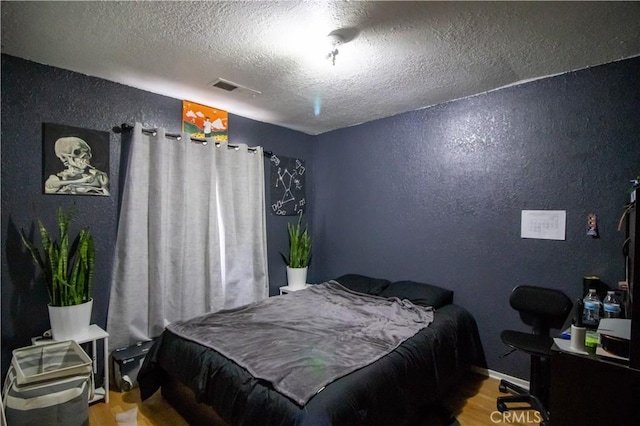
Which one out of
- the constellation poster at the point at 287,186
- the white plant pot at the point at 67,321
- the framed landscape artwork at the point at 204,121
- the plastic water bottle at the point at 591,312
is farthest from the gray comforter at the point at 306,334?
the framed landscape artwork at the point at 204,121

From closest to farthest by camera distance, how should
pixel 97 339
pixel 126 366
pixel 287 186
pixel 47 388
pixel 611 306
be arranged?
pixel 47 388
pixel 611 306
pixel 97 339
pixel 126 366
pixel 287 186

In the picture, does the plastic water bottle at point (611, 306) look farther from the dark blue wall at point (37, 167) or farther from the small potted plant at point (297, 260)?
the dark blue wall at point (37, 167)

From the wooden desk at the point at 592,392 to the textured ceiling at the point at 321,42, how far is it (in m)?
A: 1.83

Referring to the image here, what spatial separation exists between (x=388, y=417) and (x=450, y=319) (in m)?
1.13

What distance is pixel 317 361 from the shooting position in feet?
5.60

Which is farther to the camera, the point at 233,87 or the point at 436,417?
the point at 233,87

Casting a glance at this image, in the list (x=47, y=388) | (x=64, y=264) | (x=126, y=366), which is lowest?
(x=126, y=366)

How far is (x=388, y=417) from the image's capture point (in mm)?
1617

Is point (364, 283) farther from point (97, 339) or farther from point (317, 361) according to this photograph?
point (97, 339)

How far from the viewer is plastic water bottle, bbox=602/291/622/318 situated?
182 cm

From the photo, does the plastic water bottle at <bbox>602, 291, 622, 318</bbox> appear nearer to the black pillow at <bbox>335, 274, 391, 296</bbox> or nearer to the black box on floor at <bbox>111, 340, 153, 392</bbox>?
the black pillow at <bbox>335, 274, 391, 296</bbox>

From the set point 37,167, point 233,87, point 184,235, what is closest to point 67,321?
point 184,235

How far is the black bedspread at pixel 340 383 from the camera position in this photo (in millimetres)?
1408

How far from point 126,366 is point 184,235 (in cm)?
115
